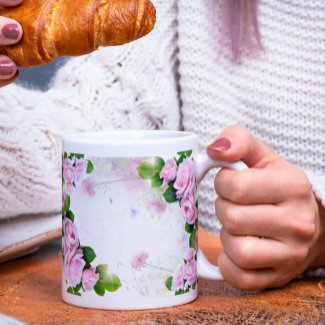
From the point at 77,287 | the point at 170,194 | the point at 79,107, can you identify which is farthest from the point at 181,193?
the point at 79,107

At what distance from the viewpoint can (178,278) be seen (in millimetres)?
523

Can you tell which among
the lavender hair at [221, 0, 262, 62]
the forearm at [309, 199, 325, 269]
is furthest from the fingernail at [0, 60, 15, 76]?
the lavender hair at [221, 0, 262, 62]

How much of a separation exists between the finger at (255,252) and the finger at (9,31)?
257mm

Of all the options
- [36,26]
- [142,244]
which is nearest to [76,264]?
[142,244]

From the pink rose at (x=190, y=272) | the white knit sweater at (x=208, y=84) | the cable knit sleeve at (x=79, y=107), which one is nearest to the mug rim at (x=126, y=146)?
the pink rose at (x=190, y=272)

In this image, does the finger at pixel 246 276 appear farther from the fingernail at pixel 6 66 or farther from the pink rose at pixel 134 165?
the fingernail at pixel 6 66

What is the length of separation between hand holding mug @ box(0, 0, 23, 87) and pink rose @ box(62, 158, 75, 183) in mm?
88

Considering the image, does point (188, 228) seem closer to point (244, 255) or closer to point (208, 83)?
point (244, 255)

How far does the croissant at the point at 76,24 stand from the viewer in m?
0.49

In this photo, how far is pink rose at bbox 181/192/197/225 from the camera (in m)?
0.53

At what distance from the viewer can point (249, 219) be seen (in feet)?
1.81

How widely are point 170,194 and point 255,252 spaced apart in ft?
0.33

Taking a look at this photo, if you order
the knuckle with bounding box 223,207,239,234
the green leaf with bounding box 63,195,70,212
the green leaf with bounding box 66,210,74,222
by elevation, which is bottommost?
the knuckle with bounding box 223,207,239,234

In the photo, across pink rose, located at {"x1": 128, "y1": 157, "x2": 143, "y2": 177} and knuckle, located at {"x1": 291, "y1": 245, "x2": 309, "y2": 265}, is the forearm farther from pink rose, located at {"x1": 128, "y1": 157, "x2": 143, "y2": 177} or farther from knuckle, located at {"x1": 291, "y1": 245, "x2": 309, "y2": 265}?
pink rose, located at {"x1": 128, "y1": 157, "x2": 143, "y2": 177}
